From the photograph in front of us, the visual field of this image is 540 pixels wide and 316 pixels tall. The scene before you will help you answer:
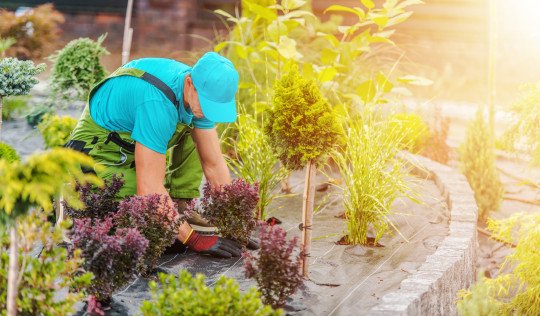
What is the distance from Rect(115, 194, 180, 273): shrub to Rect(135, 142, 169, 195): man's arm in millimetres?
176

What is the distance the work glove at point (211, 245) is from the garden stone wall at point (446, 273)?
91 centimetres

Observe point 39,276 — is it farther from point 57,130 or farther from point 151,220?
point 57,130

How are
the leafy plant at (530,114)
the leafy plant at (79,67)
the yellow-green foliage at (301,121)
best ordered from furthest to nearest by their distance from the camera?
the leafy plant at (79,67), the leafy plant at (530,114), the yellow-green foliage at (301,121)

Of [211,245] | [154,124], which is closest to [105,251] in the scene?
[154,124]

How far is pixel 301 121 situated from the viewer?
369 centimetres

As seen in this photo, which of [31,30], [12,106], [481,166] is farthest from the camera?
[31,30]

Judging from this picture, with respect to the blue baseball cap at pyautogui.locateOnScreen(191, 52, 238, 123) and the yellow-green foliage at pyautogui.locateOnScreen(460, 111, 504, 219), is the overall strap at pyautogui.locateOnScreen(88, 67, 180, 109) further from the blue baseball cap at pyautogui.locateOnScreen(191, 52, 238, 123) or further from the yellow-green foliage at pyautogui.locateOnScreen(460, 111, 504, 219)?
the yellow-green foliage at pyautogui.locateOnScreen(460, 111, 504, 219)

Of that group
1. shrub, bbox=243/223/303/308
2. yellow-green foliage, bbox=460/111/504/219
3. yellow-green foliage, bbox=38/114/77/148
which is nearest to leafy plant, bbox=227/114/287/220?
shrub, bbox=243/223/303/308

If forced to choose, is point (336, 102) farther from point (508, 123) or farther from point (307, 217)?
point (307, 217)

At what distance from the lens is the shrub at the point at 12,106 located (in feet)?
23.8

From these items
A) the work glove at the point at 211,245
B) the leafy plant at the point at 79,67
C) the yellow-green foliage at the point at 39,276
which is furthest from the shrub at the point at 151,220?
the leafy plant at the point at 79,67

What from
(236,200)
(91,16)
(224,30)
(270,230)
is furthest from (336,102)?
(91,16)

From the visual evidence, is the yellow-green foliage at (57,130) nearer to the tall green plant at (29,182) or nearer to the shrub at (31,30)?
the shrub at (31,30)

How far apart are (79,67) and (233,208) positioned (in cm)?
213
